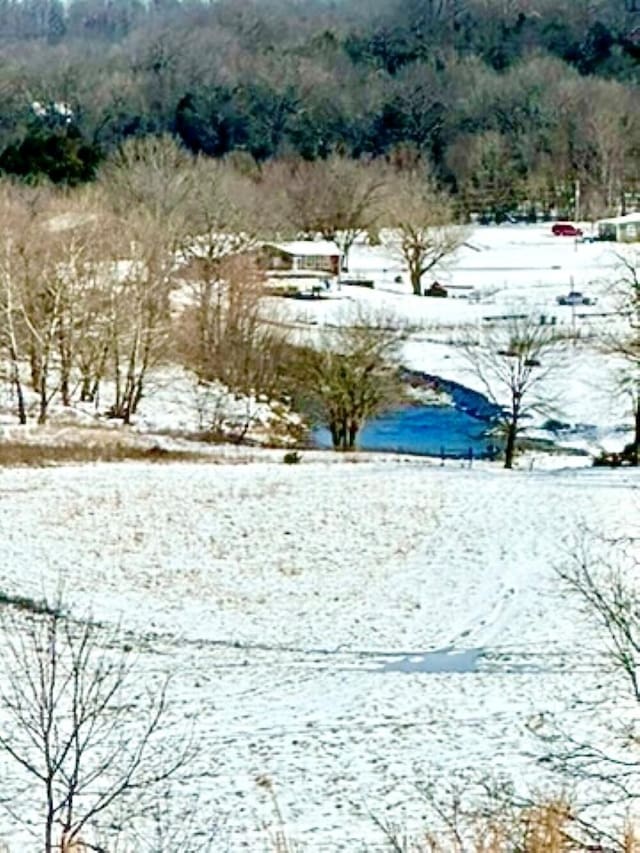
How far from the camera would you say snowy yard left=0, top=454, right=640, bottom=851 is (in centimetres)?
1215

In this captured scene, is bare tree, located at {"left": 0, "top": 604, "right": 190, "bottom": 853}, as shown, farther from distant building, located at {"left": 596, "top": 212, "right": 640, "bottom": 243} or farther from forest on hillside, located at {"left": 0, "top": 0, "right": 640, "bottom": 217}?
distant building, located at {"left": 596, "top": 212, "right": 640, "bottom": 243}

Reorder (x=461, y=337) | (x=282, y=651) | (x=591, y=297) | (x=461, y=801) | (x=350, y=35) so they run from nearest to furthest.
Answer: (x=461, y=801) < (x=282, y=651) < (x=461, y=337) < (x=591, y=297) < (x=350, y=35)

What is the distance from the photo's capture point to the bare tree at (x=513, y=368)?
31.8m

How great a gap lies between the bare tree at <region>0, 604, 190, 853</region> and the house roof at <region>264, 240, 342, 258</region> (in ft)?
141

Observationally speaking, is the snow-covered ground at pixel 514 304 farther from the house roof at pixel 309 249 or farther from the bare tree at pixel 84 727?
the bare tree at pixel 84 727

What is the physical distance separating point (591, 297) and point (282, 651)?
39.0 meters

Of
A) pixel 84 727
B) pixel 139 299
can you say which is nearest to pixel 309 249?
pixel 139 299

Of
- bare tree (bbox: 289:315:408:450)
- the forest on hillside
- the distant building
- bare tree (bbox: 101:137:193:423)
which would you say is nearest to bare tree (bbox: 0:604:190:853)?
bare tree (bbox: 289:315:408:450)

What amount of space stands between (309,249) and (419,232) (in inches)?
199

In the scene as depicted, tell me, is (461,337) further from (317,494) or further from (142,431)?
(317,494)

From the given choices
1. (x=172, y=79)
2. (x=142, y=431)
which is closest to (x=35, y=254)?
(x=142, y=431)

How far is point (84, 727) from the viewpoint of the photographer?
1327 centimetres

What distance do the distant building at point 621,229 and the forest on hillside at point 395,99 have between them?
1022 centimetres

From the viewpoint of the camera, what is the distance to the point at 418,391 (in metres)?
38.5
